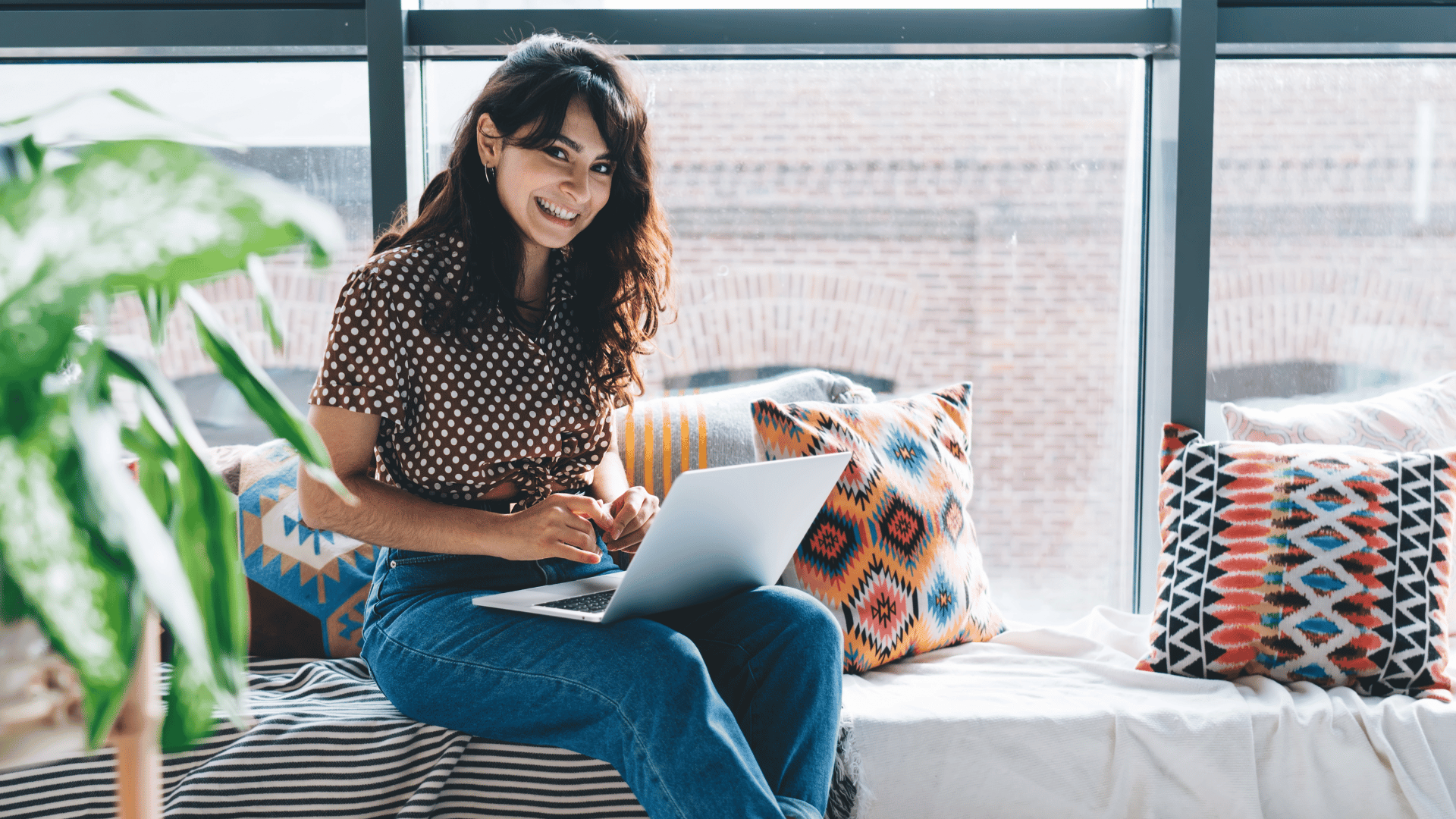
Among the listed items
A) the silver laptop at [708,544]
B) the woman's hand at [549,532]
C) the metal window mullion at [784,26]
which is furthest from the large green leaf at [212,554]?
the metal window mullion at [784,26]

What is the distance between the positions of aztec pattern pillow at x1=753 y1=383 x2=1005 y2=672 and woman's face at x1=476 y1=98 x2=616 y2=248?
464 millimetres

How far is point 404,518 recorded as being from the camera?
120 centimetres

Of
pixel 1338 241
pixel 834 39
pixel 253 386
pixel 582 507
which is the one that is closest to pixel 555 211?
pixel 582 507

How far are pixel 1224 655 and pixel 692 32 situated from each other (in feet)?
4.90

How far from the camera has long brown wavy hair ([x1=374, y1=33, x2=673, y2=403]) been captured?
1313mm

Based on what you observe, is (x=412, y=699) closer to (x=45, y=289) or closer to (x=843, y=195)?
(x=45, y=289)

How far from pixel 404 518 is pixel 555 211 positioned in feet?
1.60

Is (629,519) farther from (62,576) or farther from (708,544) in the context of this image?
(62,576)

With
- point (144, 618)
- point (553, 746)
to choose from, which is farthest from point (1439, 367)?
point (144, 618)

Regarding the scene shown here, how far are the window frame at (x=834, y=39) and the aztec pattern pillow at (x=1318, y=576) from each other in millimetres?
340

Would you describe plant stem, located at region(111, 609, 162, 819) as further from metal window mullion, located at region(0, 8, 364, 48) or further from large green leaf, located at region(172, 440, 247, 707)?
metal window mullion, located at region(0, 8, 364, 48)

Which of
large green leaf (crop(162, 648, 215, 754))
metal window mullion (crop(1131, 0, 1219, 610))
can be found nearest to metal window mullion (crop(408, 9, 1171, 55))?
metal window mullion (crop(1131, 0, 1219, 610))

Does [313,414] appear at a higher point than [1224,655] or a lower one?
higher

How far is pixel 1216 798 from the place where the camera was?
1342 millimetres
